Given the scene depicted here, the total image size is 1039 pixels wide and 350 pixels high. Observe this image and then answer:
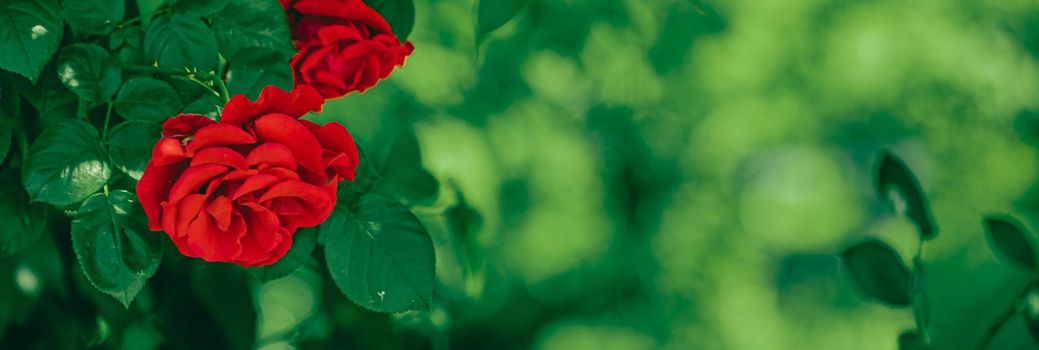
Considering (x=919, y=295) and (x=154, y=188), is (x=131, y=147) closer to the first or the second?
(x=154, y=188)

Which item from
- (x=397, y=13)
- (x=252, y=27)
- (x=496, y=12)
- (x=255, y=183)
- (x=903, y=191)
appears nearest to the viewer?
(x=255, y=183)

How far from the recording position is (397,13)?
79 centimetres

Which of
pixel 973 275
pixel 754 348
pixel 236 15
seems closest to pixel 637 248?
pixel 754 348

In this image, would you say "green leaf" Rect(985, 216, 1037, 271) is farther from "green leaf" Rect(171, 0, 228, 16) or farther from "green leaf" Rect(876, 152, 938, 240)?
"green leaf" Rect(171, 0, 228, 16)

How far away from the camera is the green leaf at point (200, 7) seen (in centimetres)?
63

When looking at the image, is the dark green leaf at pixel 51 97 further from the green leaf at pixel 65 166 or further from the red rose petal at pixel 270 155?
the red rose petal at pixel 270 155

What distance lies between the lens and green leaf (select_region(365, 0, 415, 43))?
2.58 feet

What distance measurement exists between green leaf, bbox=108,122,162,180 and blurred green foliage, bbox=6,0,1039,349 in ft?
1.55

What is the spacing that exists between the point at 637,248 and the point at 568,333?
0.39 feet

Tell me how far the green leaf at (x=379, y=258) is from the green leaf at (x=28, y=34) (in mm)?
187

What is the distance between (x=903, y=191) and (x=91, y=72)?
808mm

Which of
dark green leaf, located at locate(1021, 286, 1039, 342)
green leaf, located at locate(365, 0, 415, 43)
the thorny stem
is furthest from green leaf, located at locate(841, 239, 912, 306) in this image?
green leaf, located at locate(365, 0, 415, 43)

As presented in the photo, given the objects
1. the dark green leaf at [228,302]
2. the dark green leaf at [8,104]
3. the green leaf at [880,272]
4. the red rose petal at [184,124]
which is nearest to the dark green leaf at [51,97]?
the dark green leaf at [8,104]

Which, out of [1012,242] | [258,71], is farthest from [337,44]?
[1012,242]
